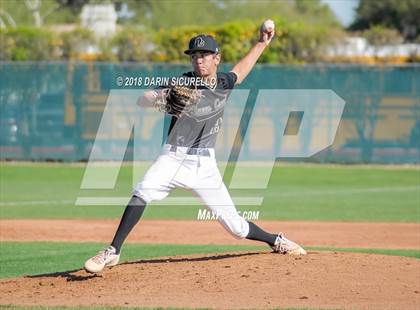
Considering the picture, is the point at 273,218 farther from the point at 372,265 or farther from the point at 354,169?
the point at 354,169

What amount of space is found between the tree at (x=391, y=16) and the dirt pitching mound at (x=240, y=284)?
49.4m

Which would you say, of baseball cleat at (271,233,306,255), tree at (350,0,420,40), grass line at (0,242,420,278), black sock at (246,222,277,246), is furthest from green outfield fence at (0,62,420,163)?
tree at (350,0,420,40)

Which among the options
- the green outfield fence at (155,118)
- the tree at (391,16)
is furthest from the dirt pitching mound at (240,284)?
the tree at (391,16)

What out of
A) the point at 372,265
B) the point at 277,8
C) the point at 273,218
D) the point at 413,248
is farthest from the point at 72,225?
the point at 277,8

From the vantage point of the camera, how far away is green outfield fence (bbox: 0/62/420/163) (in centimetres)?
2570

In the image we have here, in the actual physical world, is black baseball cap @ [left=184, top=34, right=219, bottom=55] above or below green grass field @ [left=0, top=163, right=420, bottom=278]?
above

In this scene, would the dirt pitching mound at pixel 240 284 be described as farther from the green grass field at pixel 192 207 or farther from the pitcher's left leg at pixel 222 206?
the green grass field at pixel 192 207

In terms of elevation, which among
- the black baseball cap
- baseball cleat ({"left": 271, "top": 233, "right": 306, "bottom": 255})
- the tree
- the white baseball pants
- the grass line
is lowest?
the tree

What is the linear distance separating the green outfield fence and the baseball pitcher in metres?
17.1

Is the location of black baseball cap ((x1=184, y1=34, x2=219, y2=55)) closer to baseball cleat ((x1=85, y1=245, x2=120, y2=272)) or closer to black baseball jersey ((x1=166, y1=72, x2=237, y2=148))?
black baseball jersey ((x1=166, y1=72, x2=237, y2=148))

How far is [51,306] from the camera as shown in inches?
299

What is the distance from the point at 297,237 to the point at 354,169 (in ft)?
39.4

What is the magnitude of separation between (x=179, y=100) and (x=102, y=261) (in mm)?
1615

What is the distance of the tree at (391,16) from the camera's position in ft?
189
